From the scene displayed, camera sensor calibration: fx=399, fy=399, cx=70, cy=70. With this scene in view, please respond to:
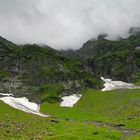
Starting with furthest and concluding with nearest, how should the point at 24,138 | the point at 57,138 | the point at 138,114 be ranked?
the point at 138,114, the point at 24,138, the point at 57,138

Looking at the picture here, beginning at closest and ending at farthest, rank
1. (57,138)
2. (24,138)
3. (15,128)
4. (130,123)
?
(57,138) → (24,138) → (15,128) → (130,123)

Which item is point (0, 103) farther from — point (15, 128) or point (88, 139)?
point (88, 139)

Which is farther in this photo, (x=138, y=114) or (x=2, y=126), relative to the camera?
(x=138, y=114)

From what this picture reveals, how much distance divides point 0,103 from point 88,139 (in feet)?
403

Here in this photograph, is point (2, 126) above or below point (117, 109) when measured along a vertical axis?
below

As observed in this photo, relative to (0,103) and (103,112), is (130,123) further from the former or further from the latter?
(0,103)

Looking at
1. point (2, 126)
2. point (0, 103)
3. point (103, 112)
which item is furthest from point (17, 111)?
point (2, 126)

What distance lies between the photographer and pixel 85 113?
620 feet

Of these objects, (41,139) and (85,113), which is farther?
(85,113)

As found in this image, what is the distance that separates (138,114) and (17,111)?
179 ft

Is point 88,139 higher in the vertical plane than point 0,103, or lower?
lower

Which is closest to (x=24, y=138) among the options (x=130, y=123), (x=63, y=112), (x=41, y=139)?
(x=41, y=139)

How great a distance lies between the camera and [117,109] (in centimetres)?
19850

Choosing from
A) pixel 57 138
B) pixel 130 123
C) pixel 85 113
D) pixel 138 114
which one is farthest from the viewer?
pixel 85 113
